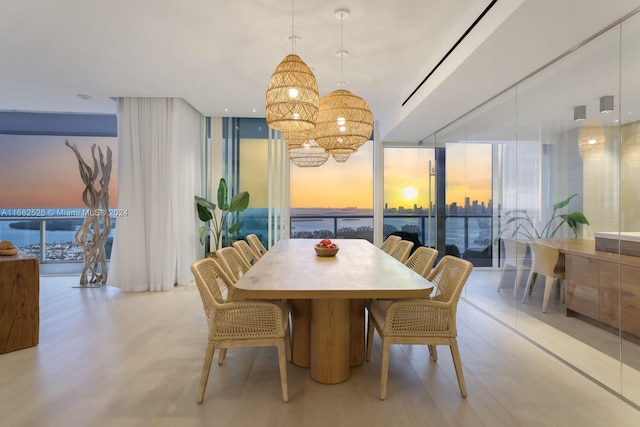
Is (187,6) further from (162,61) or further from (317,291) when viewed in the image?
(317,291)

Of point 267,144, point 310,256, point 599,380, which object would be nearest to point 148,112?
point 267,144

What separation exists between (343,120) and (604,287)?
245cm

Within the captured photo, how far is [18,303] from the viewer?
2.98 m

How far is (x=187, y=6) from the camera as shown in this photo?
2748 mm

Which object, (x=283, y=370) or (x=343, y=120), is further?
(x=343, y=120)

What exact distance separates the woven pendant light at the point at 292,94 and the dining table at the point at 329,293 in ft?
3.86

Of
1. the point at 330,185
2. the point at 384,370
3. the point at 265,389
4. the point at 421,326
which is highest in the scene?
the point at 330,185

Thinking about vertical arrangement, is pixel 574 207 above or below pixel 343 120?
below

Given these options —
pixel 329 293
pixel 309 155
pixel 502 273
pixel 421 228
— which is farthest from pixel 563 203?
pixel 421 228

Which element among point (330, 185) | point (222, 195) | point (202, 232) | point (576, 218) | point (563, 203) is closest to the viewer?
point (576, 218)

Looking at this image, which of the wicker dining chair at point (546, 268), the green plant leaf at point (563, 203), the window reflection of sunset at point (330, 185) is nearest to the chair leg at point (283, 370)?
the wicker dining chair at point (546, 268)

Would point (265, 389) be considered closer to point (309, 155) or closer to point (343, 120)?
point (343, 120)

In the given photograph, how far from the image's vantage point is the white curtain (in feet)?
16.5

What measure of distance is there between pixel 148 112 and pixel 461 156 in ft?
15.4
